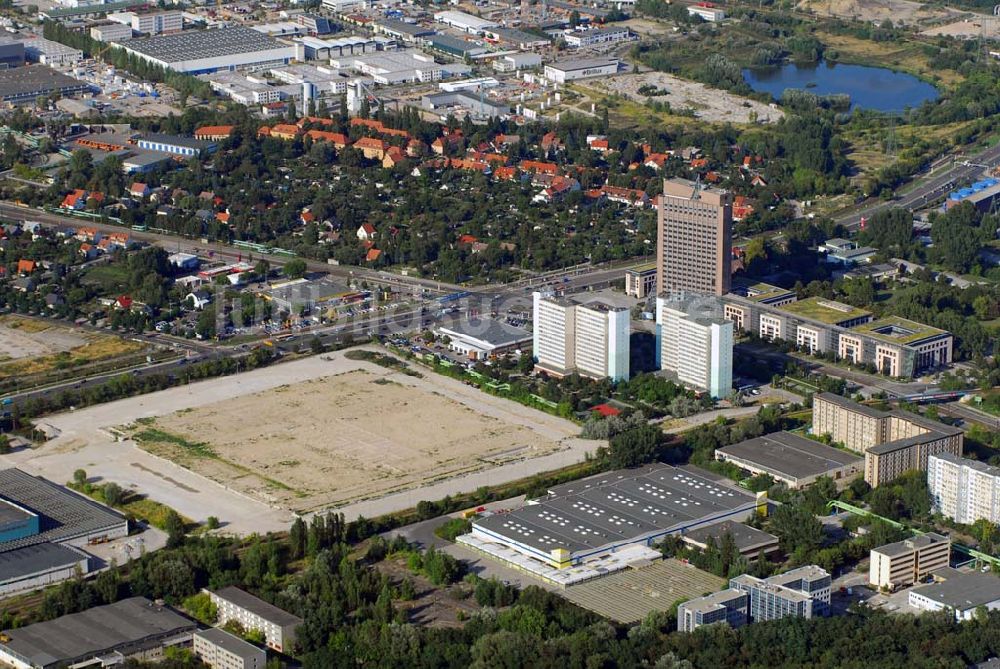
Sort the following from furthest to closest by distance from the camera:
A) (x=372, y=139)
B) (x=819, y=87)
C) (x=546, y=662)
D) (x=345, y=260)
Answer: (x=819, y=87), (x=372, y=139), (x=345, y=260), (x=546, y=662)

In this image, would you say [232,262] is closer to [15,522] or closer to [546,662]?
[15,522]

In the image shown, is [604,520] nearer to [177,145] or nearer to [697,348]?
[697,348]

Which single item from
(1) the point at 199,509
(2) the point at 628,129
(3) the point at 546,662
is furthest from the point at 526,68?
(3) the point at 546,662

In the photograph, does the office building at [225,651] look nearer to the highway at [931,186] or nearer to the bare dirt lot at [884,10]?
the highway at [931,186]

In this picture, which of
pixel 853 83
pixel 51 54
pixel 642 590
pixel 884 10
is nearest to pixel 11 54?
pixel 51 54

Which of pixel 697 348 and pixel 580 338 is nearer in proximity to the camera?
pixel 697 348

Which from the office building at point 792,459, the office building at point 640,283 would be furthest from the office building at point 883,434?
the office building at point 640,283

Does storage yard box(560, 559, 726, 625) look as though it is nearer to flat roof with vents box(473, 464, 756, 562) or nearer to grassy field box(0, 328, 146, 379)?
flat roof with vents box(473, 464, 756, 562)
